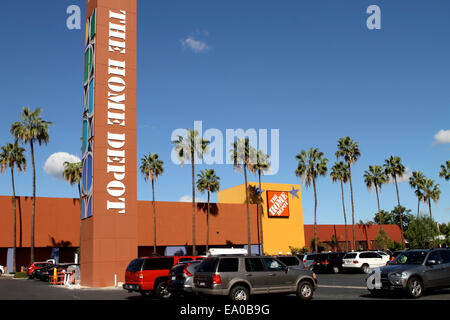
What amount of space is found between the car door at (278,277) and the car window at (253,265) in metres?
0.20

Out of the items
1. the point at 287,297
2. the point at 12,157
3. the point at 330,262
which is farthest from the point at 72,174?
the point at 287,297

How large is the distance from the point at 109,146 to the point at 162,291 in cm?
1474

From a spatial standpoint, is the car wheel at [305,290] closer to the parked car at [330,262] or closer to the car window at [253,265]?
the car window at [253,265]

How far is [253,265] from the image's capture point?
15516 mm

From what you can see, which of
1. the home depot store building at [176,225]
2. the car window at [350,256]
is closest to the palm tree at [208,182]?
the home depot store building at [176,225]

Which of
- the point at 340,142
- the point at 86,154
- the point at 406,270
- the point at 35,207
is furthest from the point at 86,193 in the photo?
the point at 340,142

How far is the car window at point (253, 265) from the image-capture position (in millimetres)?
15367

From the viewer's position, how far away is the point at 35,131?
49594mm

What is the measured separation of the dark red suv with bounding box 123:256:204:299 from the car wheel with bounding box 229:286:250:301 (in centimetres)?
522

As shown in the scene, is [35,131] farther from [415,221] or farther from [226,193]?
[415,221]

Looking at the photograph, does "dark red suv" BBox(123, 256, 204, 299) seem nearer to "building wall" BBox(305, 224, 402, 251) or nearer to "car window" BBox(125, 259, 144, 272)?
"car window" BBox(125, 259, 144, 272)

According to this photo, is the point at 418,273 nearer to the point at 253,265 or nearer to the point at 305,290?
the point at 305,290

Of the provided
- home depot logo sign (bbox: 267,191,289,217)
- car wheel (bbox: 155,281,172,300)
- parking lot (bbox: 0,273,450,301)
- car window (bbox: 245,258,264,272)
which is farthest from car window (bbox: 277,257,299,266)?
home depot logo sign (bbox: 267,191,289,217)

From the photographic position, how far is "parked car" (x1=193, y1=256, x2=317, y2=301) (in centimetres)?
1472
